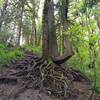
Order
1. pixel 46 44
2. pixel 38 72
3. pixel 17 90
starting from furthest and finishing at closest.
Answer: pixel 46 44, pixel 38 72, pixel 17 90

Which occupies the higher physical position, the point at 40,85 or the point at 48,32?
the point at 48,32

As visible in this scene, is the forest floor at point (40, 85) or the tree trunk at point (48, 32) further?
the tree trunk at point (48, 32)

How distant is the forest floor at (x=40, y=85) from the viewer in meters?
8.59

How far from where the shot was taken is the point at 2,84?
9.07m

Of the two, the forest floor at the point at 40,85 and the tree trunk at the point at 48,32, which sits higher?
the tree trunk at the point at 48,32

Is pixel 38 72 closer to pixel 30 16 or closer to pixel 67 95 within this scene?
pixel 67 95

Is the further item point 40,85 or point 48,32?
point 48,32

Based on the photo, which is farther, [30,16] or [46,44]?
[30,16]

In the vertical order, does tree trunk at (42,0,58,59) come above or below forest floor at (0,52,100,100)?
above

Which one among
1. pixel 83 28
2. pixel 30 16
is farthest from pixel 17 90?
pixel 30 16

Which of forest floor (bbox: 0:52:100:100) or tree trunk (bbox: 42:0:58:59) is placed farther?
tree trunk (bbox: 42:0:58:59)

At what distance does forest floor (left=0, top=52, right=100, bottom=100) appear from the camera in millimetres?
8586

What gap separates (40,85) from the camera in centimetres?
910

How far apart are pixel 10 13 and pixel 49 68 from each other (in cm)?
995
